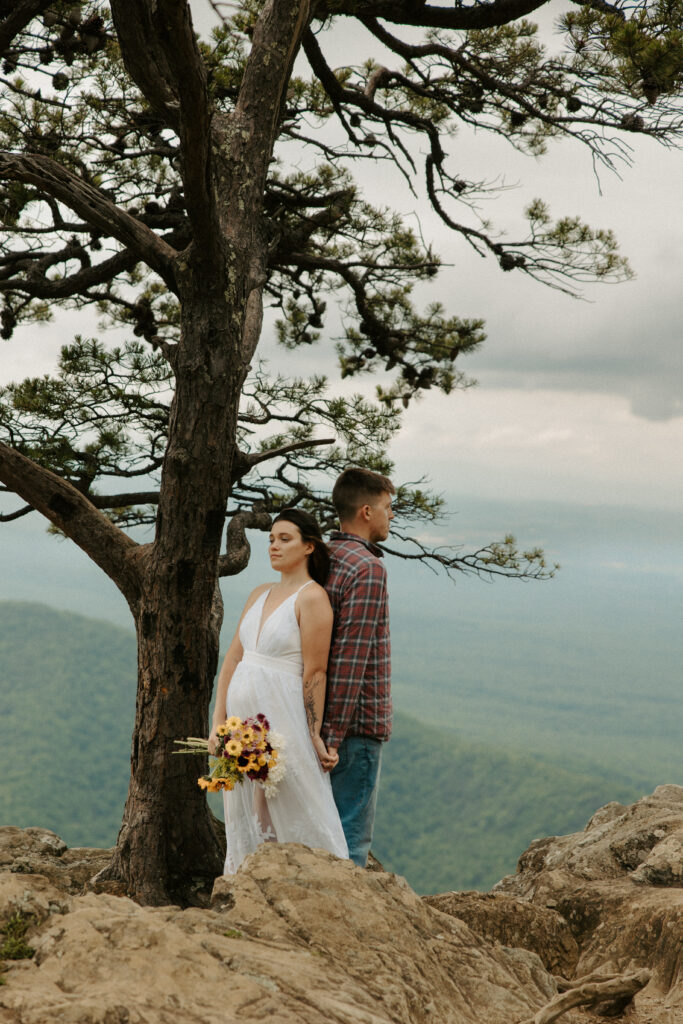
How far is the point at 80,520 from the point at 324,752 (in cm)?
239

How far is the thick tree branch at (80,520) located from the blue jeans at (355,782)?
197cm

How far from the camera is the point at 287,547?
3402 millimetres

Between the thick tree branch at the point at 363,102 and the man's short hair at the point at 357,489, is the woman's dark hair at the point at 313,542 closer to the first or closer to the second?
the man's short hair at the point at 357,489

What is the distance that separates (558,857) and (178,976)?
439cm

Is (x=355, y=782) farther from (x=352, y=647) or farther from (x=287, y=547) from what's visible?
(x=287, y=547)

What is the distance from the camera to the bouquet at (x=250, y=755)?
10.5 feet

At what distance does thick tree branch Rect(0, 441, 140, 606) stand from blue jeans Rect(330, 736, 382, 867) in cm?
197

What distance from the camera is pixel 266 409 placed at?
743 cm

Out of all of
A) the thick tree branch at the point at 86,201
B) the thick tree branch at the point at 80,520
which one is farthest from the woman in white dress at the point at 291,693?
the thick tree branch at the point at 86,201

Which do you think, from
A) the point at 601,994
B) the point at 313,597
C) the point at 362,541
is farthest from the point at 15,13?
the point at 601,994

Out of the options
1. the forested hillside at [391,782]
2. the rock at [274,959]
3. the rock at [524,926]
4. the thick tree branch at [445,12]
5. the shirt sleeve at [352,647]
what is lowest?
the forested hillside at [391,782]

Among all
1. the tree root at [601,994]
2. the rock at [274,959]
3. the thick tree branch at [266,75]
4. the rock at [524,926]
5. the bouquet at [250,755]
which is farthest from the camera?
the thick tree branch at [266,75]

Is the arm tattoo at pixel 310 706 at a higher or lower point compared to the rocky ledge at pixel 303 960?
higher

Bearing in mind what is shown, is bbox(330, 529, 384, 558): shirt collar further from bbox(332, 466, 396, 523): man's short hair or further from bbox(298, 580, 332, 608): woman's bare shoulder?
bbox(298, 580, 332, 608): woman's bare shoulder
